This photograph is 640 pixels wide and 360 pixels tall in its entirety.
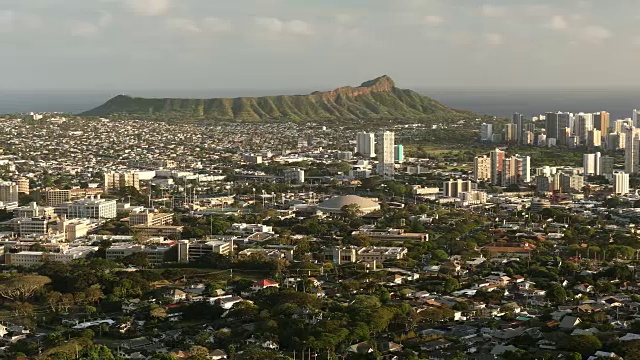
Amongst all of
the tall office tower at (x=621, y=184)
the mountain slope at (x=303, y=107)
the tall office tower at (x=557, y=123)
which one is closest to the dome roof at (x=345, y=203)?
the tall office tower at (x=621, y=184)

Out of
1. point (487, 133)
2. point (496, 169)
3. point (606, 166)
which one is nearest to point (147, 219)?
point (496, 169)

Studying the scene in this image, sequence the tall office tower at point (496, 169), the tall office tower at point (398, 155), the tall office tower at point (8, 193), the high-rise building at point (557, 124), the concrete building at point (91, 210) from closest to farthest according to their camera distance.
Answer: the concrete building at point (91, 210) → the tall office tower at point (8, 193) → the tall office tower at point (496, 169) → the tall office tower at point (398, 155) → the high-rise building at point (557, 124)

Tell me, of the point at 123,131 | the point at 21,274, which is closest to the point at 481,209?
the point at 21,274

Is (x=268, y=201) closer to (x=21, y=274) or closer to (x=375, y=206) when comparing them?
(x=375, y=206)

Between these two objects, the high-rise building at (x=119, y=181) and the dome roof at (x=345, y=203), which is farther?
the high-rise building at (x=119, y=181)

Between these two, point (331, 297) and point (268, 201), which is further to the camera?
point (268, 201)

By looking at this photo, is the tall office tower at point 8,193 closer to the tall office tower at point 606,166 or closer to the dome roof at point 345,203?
the dome roof at point 345,203

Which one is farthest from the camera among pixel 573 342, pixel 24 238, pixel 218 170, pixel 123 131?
pixel 123 131
